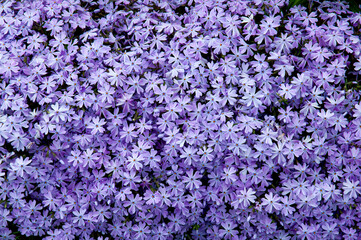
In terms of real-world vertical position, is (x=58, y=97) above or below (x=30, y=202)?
above

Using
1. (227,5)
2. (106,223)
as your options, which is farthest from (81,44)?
(106,223)

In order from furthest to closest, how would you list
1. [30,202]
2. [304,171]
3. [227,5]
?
1. [227,5]
2. [30,202]
3. [304,171]

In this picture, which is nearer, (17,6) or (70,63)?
(70,63)

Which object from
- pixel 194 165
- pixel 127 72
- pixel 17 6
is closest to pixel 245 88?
pixel 194 165

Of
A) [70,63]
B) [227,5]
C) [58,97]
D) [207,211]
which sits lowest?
[207,211]

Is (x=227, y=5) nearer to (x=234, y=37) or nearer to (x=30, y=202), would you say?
(x=234, y=37)

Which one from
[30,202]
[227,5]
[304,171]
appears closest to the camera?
[304,171]
